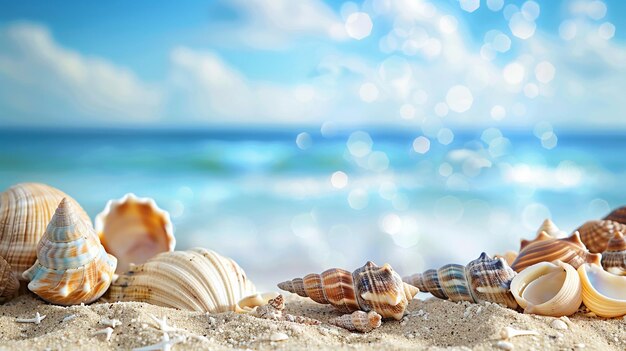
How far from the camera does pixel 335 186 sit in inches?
477

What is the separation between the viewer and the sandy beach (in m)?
2.16

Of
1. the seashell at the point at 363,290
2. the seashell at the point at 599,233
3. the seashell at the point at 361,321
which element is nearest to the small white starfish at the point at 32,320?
the seashell at the point at 363,290

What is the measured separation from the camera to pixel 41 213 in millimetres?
3008

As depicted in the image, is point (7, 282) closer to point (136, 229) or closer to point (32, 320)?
point (32, 320)

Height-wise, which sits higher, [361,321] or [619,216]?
[619,216]

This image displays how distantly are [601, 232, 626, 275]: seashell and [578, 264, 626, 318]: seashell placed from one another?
86mm

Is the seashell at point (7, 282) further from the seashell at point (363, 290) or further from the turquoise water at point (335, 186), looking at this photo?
the turquoise water at point (335, 186)

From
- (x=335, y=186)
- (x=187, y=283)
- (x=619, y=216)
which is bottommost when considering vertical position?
(x=187, y=283)

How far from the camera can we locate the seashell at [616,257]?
2.81 metres

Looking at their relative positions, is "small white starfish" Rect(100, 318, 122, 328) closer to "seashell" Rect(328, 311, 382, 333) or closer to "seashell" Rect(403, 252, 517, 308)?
"seashell" Rect(328, 311, 382, 333)

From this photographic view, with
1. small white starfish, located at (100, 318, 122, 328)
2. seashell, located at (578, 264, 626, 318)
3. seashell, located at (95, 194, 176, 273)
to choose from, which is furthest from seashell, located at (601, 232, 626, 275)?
seashell, located at (95, 194, 176, 273)

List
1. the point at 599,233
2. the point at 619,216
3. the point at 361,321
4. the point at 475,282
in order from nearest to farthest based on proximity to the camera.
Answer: the point at 361,321 < the point at 475,282 < the point at 599,233 < the point at 619,216

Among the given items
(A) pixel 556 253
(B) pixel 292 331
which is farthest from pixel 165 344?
(A) pixel 556 253

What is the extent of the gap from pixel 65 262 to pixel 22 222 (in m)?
0.52
